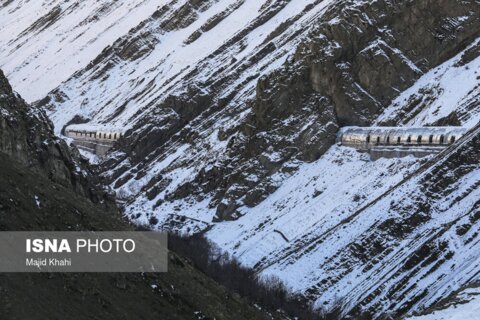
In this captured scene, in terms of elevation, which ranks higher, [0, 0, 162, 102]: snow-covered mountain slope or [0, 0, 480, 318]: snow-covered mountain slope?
[0, 0, 162, 102]: snow-covered mountain slope

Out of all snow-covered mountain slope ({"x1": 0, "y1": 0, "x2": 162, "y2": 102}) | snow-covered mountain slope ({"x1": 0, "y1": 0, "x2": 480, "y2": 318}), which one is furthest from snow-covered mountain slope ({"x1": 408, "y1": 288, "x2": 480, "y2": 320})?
snow-covered mountain slope ({"x1": 0, "y1": 0, "x2": 162, "y2": 102})

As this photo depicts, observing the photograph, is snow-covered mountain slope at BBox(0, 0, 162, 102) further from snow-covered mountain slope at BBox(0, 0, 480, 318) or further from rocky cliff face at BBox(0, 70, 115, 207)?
rocky cliff face at BBox(0, 70, 115, 207)

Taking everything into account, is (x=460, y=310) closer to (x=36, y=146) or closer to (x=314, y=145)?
(x=36, y=146)

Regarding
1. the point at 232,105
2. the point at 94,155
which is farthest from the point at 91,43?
the point at 232,105

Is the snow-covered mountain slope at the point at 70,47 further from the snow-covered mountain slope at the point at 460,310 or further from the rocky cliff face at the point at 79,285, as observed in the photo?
the snow-covered mountain slope at the point at 460,310

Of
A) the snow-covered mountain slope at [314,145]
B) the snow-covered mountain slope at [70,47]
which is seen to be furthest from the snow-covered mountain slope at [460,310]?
the snow-covered mountain slope at [70,47]

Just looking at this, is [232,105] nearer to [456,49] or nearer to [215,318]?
[456,49]

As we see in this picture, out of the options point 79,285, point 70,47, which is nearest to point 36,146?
point 79,285

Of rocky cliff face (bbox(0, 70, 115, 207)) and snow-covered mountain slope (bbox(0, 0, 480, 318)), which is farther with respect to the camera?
snow-covered mountain slope (bbox(0, 0, 480, 318))
